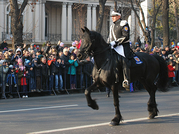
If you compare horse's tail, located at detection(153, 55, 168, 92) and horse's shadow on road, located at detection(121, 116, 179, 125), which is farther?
horse's tail, located at detection(153, 55, 168, 92)

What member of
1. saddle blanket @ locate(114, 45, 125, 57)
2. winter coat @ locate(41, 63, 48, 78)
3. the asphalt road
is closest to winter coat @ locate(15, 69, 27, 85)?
winter coat @ locate(41, 63, 48, 78)

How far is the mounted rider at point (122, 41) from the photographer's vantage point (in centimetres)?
759

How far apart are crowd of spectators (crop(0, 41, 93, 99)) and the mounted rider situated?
6353 mm

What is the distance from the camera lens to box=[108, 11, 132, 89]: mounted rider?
7.59 m

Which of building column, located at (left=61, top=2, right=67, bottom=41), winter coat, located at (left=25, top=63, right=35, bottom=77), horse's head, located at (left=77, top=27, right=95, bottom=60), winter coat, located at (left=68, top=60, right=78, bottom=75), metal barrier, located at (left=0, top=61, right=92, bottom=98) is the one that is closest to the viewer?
horse's head, located at (left=77, top=27, right=95, bottom=60)

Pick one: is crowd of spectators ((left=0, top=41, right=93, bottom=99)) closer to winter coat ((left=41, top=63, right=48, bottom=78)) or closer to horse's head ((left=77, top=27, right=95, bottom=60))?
winter coat ((left=41, top=63, right=48, bottom=78))

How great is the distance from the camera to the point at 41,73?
14430 millimetres

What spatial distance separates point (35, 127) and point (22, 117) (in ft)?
4.91

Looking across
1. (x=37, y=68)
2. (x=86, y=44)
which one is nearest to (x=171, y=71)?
(x=37, y=68)

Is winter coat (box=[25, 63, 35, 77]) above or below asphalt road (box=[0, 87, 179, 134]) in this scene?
above

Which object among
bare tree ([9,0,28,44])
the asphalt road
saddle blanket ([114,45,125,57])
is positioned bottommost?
the asphalt road

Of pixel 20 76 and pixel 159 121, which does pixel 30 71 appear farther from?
pixel 159 121

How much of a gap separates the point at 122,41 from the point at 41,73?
7568 mm

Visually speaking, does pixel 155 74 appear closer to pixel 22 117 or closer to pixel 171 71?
pixel 22 117
